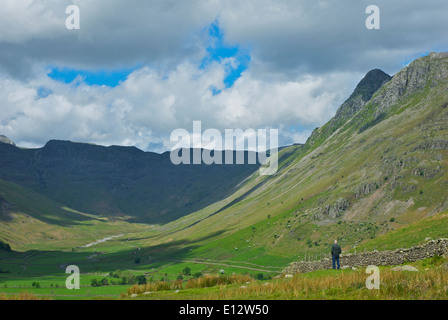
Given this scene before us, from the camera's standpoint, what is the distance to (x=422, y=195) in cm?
14625

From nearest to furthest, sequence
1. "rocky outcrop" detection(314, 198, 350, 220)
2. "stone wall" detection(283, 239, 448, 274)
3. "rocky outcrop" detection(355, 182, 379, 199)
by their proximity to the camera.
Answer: "stone wall" detection(283, 239, 448, 274) → "rocky outcrop" detection(355, 182, 379, 199) → "rocky outcrop" detection(314, 198, 350, 220)

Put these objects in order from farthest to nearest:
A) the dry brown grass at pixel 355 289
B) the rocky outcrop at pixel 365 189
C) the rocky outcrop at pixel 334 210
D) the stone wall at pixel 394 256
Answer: the rocky outcrop at pixel 334 210
the rocky outcrop at pixel 365 189
the stone wall at pixel 394 256
the dry brown grass at pixel 355 289

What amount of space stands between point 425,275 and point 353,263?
23338 millimetres

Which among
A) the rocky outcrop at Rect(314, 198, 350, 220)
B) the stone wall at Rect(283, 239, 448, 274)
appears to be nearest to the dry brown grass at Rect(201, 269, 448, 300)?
the stone wall at Rect(283, 239, 448, 274)

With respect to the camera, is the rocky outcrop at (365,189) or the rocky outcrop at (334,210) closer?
the rocky outcrop at (365,189)

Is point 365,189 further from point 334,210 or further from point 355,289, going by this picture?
point 355,289

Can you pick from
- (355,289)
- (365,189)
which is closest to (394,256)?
(355,289)

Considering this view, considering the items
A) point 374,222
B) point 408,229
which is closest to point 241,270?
point 374,222

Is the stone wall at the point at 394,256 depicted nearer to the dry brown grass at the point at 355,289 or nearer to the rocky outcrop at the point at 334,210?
the dry brown grass at the point at 355,289

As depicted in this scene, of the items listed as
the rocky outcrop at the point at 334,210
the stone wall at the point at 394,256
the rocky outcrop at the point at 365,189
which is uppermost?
the rocky outcrop at the point at 365,189

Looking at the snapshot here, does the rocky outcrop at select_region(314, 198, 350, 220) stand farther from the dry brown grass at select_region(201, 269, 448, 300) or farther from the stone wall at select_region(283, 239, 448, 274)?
the dry brown grass at select_region(201, 269, 448, 300)

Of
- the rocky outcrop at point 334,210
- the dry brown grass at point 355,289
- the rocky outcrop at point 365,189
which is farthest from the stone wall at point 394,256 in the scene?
the rocky outcrop at point 365,189

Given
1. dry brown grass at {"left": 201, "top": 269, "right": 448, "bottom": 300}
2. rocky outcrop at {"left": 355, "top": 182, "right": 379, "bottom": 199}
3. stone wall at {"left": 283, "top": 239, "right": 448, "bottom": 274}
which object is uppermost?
rocky outcrop at {"left": 355, "top": 182, "right": 379, "bottom": 199}
